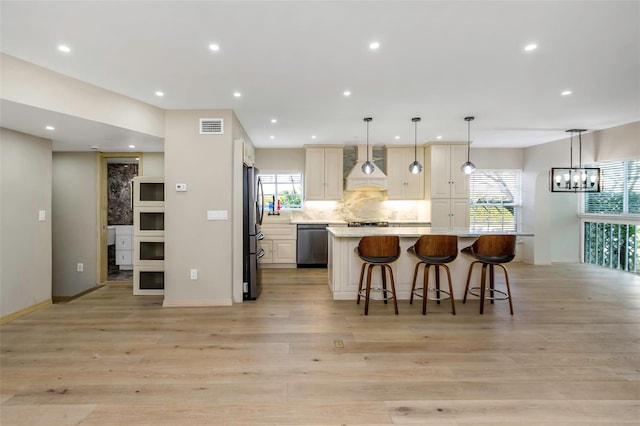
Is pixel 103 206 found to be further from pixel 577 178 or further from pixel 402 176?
pixel 577 178

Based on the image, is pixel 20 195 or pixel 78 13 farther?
pixel 20 195

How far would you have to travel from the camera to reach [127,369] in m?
2.37

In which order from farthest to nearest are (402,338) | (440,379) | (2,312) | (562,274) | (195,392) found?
1. (562,274)
2. (2,312)
3. (402,338)
4. (440,379)
5. (195,392)

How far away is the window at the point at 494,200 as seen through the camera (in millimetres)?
6773

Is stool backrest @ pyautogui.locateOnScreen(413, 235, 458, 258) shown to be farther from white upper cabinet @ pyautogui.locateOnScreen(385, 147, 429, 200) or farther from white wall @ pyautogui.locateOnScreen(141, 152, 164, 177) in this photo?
white wall @ pyautogui.locateOnScreen(141, 152, 164, 177)

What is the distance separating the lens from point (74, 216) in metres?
4.94

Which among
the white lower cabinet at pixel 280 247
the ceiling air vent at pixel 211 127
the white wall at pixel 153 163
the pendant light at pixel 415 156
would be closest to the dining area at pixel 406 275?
the pendant light at pixel 415 156

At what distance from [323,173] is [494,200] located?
3.90m

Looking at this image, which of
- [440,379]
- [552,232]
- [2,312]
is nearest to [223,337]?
[440,379]

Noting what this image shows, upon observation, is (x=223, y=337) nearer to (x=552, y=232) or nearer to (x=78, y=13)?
(x=78, y=13)

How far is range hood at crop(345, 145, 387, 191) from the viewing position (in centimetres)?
618

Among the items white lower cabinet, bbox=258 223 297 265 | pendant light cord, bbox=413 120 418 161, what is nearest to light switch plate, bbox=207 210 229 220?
white lower cabinet, bbox=258 223 297 265

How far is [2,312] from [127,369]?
2286mm

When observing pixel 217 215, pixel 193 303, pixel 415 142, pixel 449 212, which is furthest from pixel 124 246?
pixel 449 212
